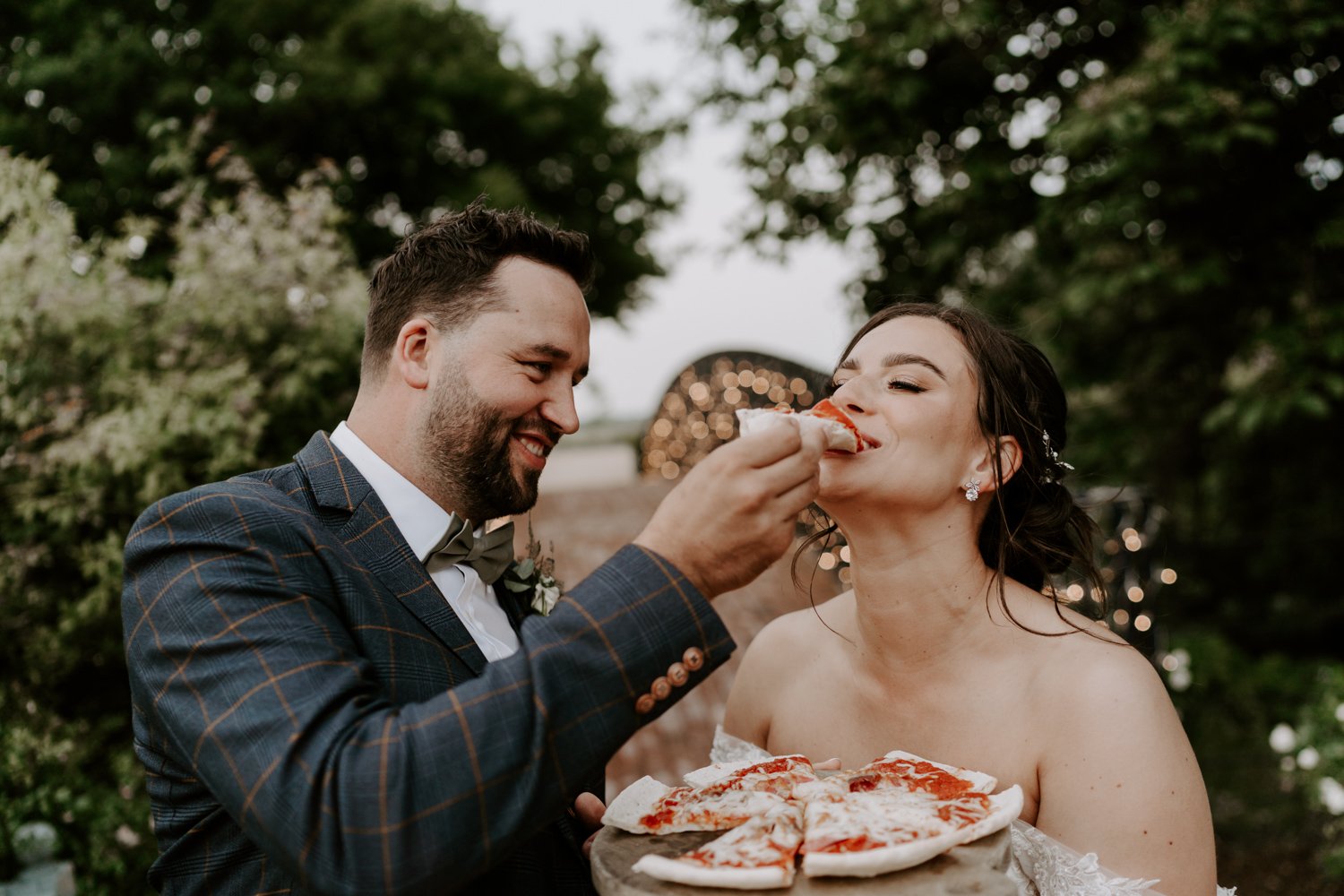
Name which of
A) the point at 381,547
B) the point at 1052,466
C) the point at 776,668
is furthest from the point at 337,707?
the point at 1052,466

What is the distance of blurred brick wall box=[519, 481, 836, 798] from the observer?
5.75m

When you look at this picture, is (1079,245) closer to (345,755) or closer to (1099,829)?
(1099,829)

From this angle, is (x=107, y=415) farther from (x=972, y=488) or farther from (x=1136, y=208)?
(x=1136, y=208)

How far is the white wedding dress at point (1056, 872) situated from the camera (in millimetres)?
2283

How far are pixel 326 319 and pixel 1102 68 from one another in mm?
6127

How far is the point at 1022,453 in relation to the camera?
3.10 meters

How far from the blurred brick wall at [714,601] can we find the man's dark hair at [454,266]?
6.45 ft

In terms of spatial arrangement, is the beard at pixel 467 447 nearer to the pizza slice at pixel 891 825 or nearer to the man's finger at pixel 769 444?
the man's finger at pixel 769 444

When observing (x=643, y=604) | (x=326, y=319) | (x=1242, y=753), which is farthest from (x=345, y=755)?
(x=1242, y=753)

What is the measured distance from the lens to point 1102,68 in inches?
290

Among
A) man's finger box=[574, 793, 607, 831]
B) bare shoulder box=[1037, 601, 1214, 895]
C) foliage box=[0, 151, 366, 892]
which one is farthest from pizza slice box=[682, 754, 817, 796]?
foliage box=[0, 151, 366, 892]

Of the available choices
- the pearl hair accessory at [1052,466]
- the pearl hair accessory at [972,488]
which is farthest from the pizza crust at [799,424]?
the pearl hair accessory at [1052,466]

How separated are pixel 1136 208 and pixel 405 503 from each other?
19.4ft

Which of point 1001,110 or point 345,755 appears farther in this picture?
point 1001,110
